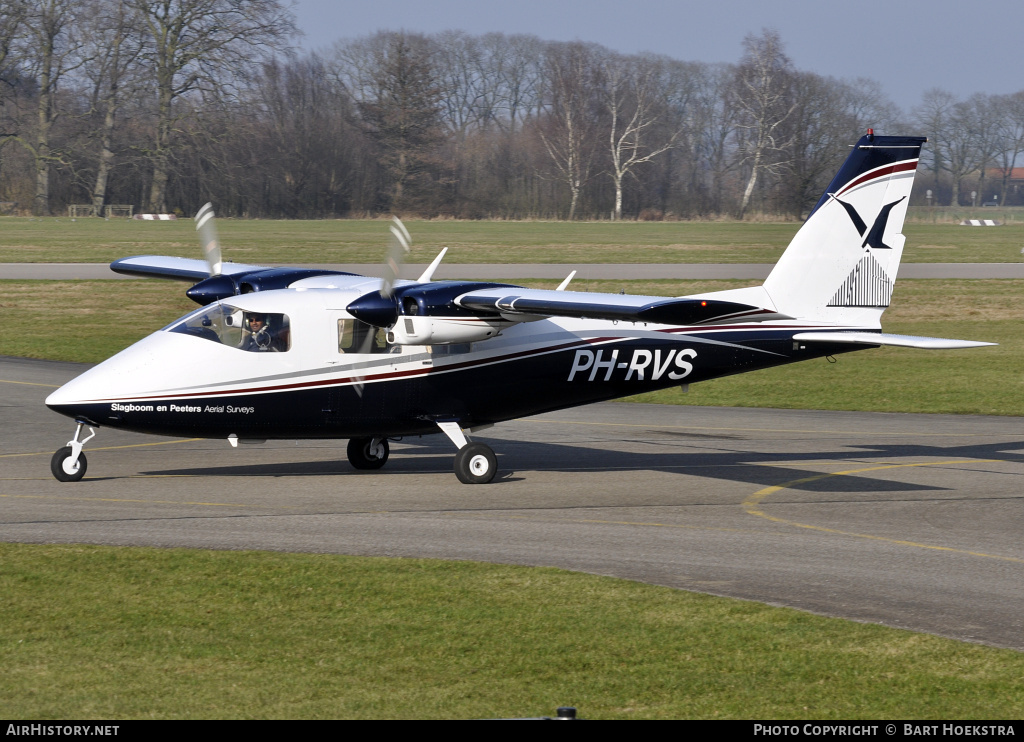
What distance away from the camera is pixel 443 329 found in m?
15.2

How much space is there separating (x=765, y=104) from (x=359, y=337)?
107 metres

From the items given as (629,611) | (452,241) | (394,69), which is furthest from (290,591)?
(394,69)

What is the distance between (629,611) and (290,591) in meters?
3.10

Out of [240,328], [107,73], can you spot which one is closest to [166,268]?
[240,328]

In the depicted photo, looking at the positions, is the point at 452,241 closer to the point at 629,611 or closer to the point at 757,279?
the point at 757,279

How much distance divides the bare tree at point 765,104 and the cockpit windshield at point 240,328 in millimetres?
103996

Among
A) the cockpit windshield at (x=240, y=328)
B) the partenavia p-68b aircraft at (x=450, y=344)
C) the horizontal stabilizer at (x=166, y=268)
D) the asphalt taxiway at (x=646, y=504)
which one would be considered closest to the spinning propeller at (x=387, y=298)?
the partenavia p-68b aircraft at (x=450, y=344)

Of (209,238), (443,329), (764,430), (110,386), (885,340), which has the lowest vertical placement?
(764,430)

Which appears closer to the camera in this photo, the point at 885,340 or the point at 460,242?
the point at 885,340

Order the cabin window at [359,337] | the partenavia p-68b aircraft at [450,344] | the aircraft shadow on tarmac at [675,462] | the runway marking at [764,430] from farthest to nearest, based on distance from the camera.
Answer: the runway marking at [764,430]
the aircraft shadow on tarmac at [675,462]
the cabin window at [359,337]
the partenavia p-68b aircraft at [450,344]

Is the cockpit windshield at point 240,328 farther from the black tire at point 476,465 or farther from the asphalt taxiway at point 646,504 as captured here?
the black tire at point 476,465

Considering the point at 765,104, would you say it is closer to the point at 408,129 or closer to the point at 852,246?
the point at 408,129

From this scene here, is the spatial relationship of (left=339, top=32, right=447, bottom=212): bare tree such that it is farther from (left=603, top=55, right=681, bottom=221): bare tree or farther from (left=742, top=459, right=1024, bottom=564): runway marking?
(left=742, top=459, right=1024, bottom=564): runway marking

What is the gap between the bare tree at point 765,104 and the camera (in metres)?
116
